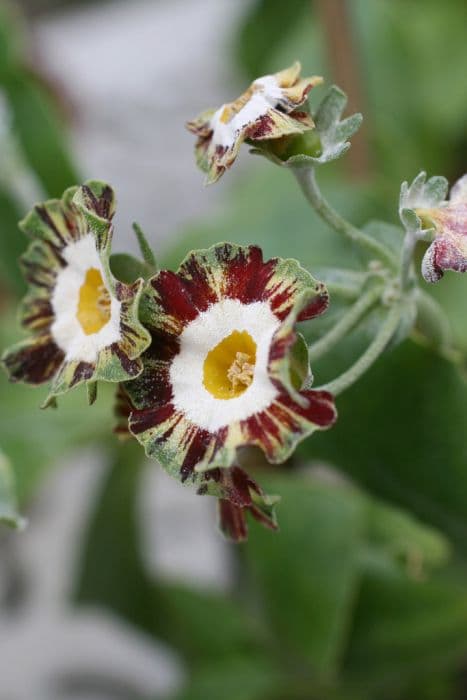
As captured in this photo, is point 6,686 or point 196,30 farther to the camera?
point 196,30

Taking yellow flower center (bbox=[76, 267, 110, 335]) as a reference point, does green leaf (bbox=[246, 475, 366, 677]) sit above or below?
below

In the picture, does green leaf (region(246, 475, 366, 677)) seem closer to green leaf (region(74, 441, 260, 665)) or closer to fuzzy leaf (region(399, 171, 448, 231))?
green leaf (region(74, 441, 260, 665))

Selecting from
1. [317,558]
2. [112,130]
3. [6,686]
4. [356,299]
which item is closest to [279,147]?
[356,299]

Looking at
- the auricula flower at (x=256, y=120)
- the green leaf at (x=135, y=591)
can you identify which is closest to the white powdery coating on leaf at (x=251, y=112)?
the auricula flower at (x=256, y=120)

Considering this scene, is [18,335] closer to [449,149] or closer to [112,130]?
[449,149]

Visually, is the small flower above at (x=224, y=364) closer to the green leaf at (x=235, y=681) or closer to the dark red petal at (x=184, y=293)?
the dark red petal at (x=184, y=293)

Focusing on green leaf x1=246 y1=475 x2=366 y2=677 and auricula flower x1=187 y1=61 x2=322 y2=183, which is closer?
auricula flower x1=187 y1=61 x2=322 y2=183

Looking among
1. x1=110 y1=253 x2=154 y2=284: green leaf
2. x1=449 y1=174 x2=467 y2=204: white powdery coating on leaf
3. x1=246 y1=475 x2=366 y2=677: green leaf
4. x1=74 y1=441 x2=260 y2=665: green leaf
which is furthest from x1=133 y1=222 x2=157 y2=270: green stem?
x1=74 y1=441 x2=260 y2=665: green leaf
